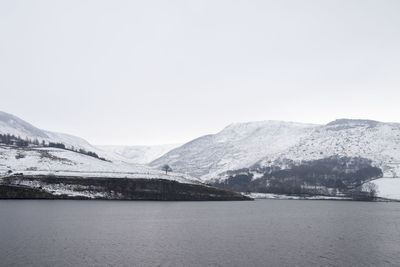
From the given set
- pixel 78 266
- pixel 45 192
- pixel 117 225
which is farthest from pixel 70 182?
pixel 78 266

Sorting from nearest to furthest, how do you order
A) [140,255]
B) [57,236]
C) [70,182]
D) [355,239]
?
[140,255] < [57,236] < [355,239] < [70,182]

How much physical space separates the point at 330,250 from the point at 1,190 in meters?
159

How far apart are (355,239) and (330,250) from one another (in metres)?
17.6

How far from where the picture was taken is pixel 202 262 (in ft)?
171

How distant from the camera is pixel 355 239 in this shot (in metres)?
77.2

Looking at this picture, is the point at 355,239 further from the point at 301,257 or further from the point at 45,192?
the point at 45,192

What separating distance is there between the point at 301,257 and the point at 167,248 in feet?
75.6

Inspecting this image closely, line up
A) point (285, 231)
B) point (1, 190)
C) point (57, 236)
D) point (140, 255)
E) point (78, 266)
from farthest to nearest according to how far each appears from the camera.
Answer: point (1, 190) → point (285, 231) → point (57, 236) → point (140, 255) → point (78, 266)

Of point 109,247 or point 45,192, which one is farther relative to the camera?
point 45,192

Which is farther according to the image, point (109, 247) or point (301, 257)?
point (109, 247)

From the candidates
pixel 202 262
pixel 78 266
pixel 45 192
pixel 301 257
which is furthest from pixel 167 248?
pixel 45 192

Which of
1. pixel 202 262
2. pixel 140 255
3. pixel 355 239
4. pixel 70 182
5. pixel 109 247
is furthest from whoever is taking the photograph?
pixel 70 182

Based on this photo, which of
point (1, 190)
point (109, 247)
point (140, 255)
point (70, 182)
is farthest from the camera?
point (70, 182)

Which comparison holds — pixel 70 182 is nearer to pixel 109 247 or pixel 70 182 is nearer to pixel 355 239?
pixel 109 247
